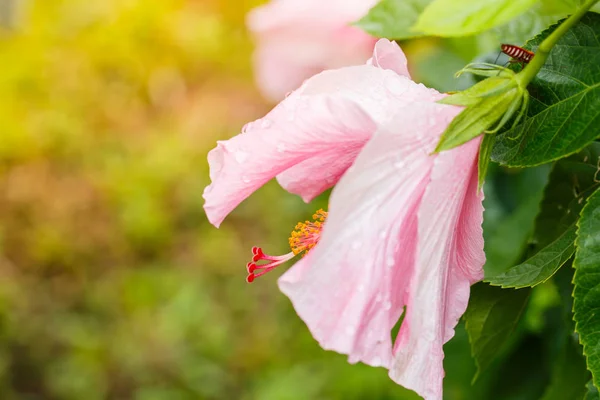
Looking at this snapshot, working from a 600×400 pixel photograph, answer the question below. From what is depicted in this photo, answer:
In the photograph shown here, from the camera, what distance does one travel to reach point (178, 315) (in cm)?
225

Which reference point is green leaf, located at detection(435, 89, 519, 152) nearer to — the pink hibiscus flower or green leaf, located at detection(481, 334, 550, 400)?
the pink hibiscus flower

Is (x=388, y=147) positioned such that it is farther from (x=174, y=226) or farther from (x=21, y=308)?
(x=174, y=226)

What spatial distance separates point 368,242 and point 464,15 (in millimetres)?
125

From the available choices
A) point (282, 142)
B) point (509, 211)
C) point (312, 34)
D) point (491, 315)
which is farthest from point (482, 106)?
point (509, 211)

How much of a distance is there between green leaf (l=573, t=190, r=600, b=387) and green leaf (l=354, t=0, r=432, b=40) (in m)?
0.22

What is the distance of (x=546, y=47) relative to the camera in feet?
1.23

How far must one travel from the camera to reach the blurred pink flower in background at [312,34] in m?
0.85

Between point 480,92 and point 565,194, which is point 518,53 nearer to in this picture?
point 480,92

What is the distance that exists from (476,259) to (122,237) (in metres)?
2.24

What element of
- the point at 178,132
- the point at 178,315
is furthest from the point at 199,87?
Result: the point at 178,315

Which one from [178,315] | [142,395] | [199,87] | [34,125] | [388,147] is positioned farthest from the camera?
[199,87]

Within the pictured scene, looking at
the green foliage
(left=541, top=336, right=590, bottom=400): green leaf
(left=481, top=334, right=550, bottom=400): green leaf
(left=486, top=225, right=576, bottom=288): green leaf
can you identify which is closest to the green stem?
the green foliage

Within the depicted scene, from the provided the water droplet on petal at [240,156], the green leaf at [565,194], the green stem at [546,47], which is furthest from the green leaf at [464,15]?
the green leaf at [565,194]

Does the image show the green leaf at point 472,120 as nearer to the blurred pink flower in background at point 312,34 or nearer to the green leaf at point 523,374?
the blurred pink flower in background at point 312,34
